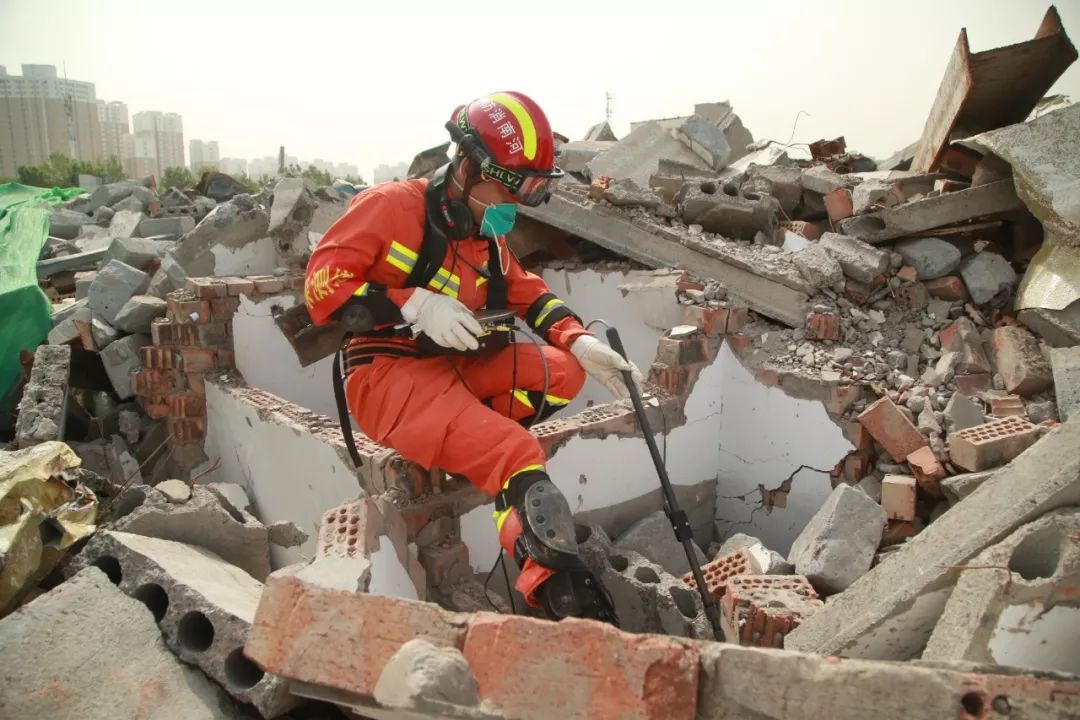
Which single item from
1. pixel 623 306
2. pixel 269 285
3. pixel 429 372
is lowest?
pixel 623 306

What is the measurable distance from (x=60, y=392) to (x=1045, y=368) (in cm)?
634

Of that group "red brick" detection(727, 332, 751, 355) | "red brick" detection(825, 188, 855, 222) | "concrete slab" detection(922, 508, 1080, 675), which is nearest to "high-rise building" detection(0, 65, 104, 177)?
"red brick" detection(825, 188, 855, 222)

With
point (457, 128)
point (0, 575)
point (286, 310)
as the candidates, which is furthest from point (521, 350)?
point (286, 310)

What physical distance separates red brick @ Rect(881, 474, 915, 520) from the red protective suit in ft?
6.02

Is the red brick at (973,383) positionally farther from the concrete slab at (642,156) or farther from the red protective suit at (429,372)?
the concrete slab at (642,156)

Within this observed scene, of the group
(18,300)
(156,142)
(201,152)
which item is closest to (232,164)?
(201,152)

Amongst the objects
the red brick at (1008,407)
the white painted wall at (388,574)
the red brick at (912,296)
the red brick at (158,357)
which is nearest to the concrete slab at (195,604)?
the white painted wall at (388,574)

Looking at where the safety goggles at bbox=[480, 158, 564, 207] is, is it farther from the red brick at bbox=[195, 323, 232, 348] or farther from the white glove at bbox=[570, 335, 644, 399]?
the red brick at bbox=[195, 323, 232, 348]

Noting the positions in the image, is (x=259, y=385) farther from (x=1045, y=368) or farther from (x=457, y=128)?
(x=1045, y=368)

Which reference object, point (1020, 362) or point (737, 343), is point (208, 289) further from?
point (1020, 362)

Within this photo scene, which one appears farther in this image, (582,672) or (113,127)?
(113,127)

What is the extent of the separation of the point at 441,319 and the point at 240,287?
279 cm

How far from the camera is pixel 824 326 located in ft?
15.0

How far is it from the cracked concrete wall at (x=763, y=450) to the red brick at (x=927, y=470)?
0.43 m
